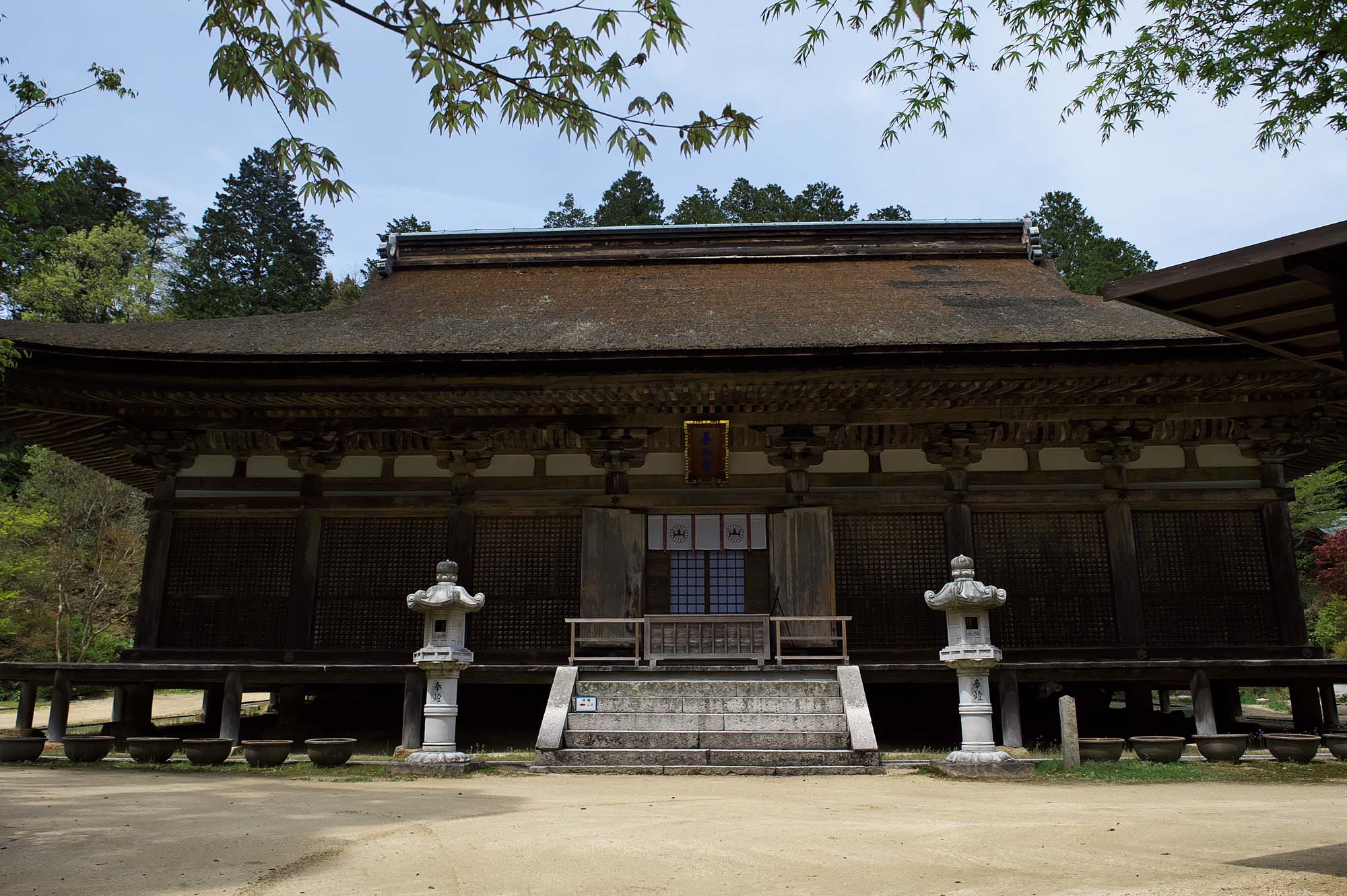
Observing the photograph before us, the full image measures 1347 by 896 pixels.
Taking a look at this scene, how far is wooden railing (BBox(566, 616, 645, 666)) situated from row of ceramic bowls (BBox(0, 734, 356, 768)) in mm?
3073

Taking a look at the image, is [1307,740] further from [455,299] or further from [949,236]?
[455,299]

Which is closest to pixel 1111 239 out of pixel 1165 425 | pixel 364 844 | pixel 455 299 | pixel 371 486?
pixel 1165 425

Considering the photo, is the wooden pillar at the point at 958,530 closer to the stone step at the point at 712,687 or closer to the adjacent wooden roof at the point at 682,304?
the adjacent wooden roof at the point at 682,304

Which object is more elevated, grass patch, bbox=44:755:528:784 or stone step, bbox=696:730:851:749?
stone step, bbox=696:730:851:749

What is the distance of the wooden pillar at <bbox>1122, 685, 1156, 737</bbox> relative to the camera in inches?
533

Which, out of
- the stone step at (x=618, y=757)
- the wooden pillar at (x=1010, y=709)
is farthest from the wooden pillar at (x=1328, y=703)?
the stone step at (x=618, y=757)

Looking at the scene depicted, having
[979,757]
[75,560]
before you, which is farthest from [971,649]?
[75,560]

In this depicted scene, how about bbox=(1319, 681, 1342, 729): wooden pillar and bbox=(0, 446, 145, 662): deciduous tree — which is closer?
bbox=(1319, 681, 1342, 729): wooden pillar

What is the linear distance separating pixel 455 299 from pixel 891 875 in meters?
13.3

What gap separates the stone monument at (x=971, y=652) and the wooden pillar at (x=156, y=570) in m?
10.5

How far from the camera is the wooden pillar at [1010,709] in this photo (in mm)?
11094

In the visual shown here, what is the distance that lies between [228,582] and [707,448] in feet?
23.6

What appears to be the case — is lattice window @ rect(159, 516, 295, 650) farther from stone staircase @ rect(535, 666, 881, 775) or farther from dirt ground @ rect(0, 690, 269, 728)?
A: dirt ground @ rect(0, 690, 269, 728)

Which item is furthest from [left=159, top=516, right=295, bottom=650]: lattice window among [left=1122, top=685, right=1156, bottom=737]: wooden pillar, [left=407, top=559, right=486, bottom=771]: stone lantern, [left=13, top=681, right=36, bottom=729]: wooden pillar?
[left=1122, top=685, right=1156, bottom=737]: wooden pillar
